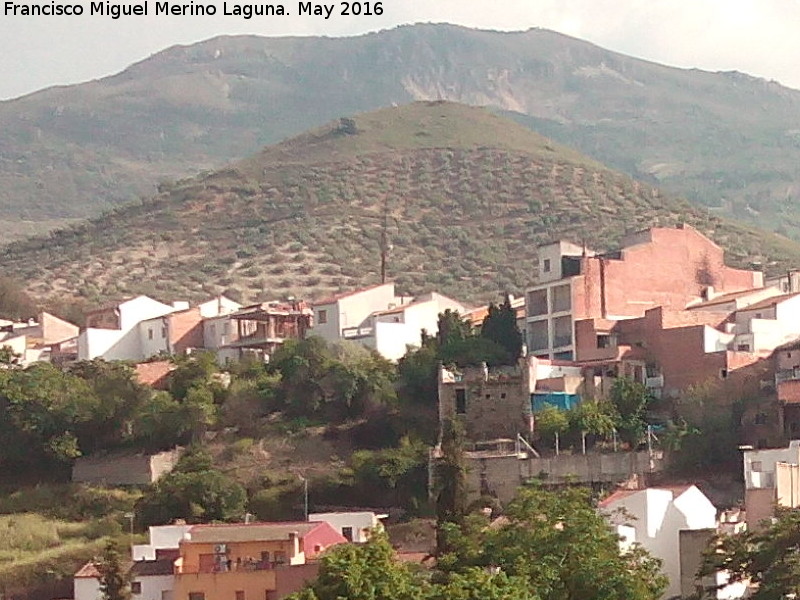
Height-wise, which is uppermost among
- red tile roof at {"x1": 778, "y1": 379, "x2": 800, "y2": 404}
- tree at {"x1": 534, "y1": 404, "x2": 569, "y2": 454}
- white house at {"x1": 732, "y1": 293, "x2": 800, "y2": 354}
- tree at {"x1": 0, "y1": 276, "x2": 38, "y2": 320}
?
tree at {"x1": 0, "y1": 276, "x2": 38, "y2": 320}

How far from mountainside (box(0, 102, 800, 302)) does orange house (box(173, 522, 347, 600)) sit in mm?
49029

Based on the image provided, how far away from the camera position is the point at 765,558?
145ft

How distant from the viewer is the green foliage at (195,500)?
5969 cm

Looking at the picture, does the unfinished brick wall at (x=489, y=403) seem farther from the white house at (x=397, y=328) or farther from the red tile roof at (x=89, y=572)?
the red tile roof at (x=89, y=572)

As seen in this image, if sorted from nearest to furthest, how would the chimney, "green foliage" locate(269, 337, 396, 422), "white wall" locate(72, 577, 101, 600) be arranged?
the chimney < "white wall" locate(72, 577, 101, 600) < "green foliage" locate(269, 337, 396, 422)

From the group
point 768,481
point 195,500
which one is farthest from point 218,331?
point 768,481

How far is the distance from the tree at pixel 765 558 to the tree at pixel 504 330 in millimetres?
21929

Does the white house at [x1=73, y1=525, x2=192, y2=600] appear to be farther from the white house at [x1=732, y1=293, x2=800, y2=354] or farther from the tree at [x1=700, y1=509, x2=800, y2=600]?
the white house at [x1=732, y1=293, x2=800, y2=354]

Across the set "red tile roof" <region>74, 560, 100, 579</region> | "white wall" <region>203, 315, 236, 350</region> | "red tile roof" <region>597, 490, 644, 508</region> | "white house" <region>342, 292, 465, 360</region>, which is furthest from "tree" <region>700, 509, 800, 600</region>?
"white wall" <region>203, 315, 236, 350</region>

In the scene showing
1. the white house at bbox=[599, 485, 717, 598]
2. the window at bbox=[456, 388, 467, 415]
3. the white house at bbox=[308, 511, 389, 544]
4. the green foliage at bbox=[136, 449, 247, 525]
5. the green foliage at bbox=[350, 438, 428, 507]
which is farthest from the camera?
the window at bbox=[456, 388, 467, 415]

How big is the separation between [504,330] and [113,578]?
65.9ft

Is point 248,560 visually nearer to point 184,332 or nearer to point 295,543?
point 295,543

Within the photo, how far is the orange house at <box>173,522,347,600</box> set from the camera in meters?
50.1

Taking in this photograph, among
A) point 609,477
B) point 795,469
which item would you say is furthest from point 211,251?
point 795,469
